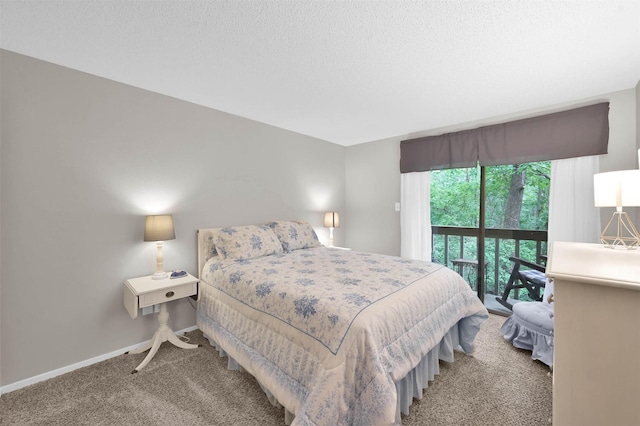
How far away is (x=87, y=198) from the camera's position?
207cm

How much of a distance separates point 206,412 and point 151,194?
6.08 ft

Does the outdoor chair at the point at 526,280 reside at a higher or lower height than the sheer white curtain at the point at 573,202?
lower

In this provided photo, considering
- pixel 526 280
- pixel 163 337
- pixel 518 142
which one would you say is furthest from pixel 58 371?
pixel 518 142

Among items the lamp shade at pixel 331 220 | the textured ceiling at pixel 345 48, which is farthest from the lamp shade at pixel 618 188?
the lamp shade at pixel 331 220

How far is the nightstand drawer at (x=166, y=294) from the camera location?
1991 mm

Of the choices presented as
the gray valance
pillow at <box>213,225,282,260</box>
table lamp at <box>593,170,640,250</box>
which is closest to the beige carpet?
pillow at <box>213,225,282,260</box>

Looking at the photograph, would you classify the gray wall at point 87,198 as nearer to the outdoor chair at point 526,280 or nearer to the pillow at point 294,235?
the pillow at point 294,235

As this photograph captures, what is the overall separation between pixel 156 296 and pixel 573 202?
3988 millimetres

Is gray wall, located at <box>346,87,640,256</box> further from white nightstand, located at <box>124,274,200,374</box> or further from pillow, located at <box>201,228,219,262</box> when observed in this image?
white nightstand, located at <box>124,274,200,374</box>

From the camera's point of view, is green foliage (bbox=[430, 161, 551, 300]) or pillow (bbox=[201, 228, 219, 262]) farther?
green foliage (bbox=[430, 161, 551, 300])

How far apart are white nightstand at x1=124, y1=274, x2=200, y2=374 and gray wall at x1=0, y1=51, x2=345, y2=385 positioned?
0.69 ft

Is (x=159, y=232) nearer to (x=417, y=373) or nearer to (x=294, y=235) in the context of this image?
(x=294, y=235)

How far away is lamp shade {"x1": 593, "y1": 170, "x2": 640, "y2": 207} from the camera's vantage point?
1571mm

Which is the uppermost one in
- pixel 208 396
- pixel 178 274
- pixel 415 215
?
pixel 415 215
